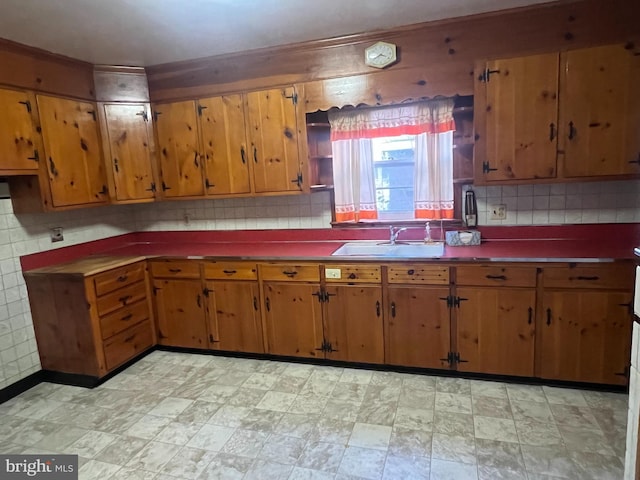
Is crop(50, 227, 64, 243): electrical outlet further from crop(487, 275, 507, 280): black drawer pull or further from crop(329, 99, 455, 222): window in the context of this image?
crop(487, 275, 507, 280): black drawer pull

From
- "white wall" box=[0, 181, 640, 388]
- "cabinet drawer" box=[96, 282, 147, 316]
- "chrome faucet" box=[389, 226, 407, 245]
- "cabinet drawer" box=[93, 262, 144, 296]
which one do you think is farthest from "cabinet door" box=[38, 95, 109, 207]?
"chrome faucet" box=[389, 226, 407, 245]

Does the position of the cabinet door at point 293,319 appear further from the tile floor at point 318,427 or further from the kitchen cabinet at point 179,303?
the kitchen cabinet at point 179,303

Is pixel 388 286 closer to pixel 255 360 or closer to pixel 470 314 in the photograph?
pixel 470 314

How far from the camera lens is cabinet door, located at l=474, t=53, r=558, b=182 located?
2.46 meters

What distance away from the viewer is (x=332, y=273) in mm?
2832

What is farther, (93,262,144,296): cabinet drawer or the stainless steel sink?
(93,262,144,296): cabinet drawer

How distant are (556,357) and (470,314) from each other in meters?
0.57

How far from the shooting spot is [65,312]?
2.87 metres

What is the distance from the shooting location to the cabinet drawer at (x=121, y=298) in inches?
115

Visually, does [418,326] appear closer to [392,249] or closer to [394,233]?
[392,249]

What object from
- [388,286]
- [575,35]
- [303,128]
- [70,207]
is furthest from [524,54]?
[70,207]

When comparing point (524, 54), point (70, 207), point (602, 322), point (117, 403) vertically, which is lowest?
point (117, 403)

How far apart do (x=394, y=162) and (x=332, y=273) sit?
1032 mm

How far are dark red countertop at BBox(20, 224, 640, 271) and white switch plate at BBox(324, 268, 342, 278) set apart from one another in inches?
3.4
